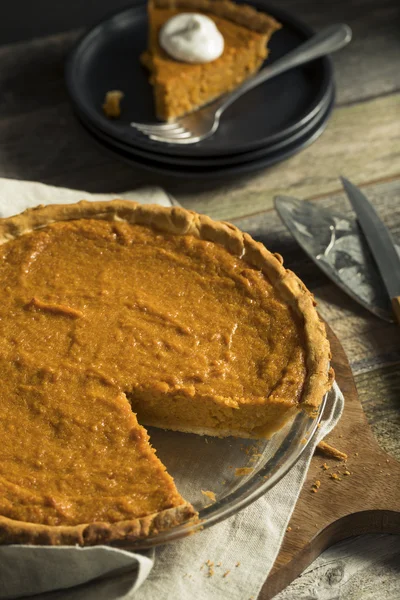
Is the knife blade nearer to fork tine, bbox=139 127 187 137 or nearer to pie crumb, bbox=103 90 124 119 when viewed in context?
fork tine, bbox=139 127 187 137

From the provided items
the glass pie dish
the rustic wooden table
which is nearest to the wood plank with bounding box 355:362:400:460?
the rustic wooden table

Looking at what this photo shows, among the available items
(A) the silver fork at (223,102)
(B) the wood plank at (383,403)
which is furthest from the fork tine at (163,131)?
(B) the wood plank at (383,403)

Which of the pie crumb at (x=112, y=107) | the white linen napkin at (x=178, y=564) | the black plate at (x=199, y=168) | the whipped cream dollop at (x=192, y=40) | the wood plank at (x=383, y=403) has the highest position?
the whipped cream dollop at (x=192, y=40)

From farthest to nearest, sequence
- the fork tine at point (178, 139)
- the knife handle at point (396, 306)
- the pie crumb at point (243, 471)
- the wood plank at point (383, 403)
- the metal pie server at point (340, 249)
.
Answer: the fork tine at point (178, 139)
the metal pie server at point (340, 249)
the knife handle at point (396, 306)
the wood plank at point (383, 403)
the pie crumb at point (243, 471)

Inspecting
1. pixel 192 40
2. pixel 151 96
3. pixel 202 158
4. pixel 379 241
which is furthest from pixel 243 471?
pixel 192 40

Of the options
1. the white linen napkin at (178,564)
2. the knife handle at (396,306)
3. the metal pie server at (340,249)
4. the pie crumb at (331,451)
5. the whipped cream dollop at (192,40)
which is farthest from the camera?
the whipped cream dollop at (192,40)

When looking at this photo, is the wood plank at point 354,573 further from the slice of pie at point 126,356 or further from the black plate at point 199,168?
the black plate at point 199,168

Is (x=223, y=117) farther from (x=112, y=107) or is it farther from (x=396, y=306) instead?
(x=396, y=306)
